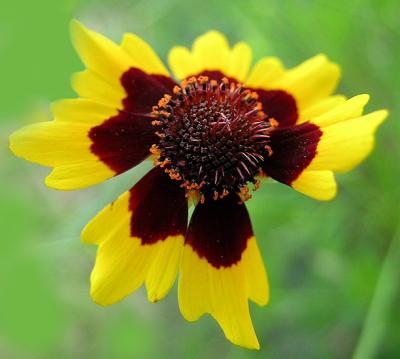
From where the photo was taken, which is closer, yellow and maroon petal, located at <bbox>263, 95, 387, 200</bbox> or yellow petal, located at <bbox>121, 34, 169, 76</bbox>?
yellow and maroon petal, located at <bbox>263, 95, 387, 200</bbox>

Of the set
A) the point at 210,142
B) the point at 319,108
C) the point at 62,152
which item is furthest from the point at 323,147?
the point at 62,152

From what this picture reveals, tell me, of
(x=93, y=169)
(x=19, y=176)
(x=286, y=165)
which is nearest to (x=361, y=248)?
(x=286, y=165)

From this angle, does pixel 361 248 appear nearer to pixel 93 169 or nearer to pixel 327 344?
pixel 327 344

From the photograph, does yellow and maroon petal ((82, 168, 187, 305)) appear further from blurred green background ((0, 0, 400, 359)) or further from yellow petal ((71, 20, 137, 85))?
blurred green background ((0, 0, 400, 359))

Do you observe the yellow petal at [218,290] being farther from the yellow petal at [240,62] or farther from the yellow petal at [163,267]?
the yellow petal at [240,62]

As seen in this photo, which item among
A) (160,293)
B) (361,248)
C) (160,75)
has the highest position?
(160,75)

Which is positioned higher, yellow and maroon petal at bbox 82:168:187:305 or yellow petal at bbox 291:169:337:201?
yellow petal at bbox 291:169:337:201

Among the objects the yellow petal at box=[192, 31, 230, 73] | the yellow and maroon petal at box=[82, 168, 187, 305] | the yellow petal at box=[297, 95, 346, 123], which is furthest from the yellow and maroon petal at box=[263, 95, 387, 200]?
the yellow petal at box=[192, 31, 230, 73]

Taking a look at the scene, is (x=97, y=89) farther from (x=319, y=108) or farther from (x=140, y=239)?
(x=319, y=108)
